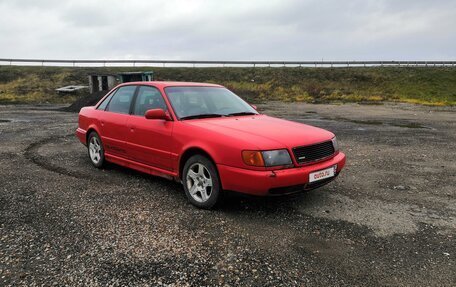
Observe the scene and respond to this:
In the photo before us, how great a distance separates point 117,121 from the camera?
20.0 ft

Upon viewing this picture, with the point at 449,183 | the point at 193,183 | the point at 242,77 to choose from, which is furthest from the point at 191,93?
the point at 242,77

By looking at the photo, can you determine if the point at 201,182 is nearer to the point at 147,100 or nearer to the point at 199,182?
the point at 199,182

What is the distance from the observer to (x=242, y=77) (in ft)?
134

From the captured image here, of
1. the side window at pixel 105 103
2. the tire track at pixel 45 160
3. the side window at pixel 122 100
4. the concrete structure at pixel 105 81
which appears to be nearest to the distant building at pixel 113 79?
the concrete structure at pixel 105 81

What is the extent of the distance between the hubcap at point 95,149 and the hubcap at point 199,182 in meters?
2.57

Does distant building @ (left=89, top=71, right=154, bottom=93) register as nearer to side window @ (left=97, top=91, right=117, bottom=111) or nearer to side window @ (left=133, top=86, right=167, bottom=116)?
side window @ (left=97, top=91, right=117, bottom=111)

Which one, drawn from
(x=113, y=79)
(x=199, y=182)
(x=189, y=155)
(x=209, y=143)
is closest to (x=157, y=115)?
(x=189, y=155)

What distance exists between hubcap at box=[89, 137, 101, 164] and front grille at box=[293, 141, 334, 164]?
12.6 ft

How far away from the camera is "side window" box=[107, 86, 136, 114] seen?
608 centimetres

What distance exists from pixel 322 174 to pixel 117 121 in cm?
334

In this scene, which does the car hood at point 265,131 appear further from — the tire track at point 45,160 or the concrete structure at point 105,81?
the concrete structure at point 105,81

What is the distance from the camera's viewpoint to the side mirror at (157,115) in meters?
Result: 5.03

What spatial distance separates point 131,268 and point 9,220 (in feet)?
6.46

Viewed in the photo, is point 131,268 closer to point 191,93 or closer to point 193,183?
point 193,183
